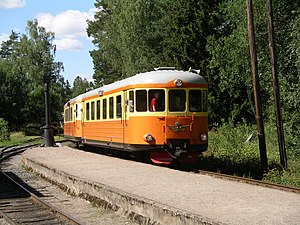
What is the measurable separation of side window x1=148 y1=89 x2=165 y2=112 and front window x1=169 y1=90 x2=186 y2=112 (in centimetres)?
24

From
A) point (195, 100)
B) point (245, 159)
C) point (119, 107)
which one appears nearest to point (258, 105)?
point (195, 100)

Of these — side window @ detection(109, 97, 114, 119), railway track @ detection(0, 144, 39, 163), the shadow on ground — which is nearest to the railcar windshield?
side window @ detection(109, 97, 114, 119)

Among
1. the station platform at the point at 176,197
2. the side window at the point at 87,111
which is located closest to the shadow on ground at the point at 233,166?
the station platform at the point at 176,197

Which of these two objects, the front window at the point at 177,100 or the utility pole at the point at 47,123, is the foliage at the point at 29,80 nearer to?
the utility pole at the point at 47,123

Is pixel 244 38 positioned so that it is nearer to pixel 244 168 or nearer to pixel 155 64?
pixel 244 168

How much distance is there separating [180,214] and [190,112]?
8.22 metres

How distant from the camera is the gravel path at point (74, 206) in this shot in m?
9.50

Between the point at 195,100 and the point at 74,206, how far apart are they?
6.04 meters

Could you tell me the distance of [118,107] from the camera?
17094mm

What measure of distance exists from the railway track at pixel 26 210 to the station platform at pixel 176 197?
0.98 m

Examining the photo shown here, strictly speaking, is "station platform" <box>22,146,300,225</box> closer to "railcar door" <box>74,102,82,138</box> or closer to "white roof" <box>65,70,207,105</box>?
"white roof" <box>65,70,207,105</box>

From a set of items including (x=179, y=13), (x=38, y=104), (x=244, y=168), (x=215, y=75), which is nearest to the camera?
(x=244, y=168)

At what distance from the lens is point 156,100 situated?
15594 millimetres

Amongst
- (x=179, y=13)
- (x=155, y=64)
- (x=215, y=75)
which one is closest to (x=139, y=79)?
(x=215, y=75)
